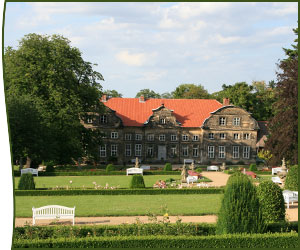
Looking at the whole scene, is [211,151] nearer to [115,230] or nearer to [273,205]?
[273,205]

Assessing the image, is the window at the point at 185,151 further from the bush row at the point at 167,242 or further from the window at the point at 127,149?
the bush row at the point at 167,242

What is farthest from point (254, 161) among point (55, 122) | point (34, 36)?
point (34, 36)

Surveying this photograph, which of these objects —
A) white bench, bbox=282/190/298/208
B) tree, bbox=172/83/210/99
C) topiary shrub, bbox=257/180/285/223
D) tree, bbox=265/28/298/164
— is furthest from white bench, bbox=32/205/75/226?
tree, bbox=172/83/210/99

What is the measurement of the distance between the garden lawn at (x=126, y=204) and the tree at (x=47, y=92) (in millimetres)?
10328

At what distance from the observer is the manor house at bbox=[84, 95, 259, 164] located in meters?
46.8

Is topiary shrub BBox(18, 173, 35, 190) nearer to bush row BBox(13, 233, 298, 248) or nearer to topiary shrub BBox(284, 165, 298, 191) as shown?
bush row BBox(13, 233, 298, 248)

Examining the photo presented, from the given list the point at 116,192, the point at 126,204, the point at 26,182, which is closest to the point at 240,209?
the point at 126,204

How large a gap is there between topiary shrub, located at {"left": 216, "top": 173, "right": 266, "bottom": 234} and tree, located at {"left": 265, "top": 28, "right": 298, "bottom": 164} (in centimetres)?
2087

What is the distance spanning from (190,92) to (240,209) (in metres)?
55.3

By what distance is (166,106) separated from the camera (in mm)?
49469

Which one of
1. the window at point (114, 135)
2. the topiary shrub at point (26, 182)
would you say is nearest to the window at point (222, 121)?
the window at point (114, 135)

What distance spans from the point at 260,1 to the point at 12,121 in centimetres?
2477

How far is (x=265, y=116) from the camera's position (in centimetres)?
5759

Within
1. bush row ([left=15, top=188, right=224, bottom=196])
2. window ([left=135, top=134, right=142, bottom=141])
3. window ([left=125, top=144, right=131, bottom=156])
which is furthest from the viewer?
window ([left=135, top=134, right=142, bottom=141])
